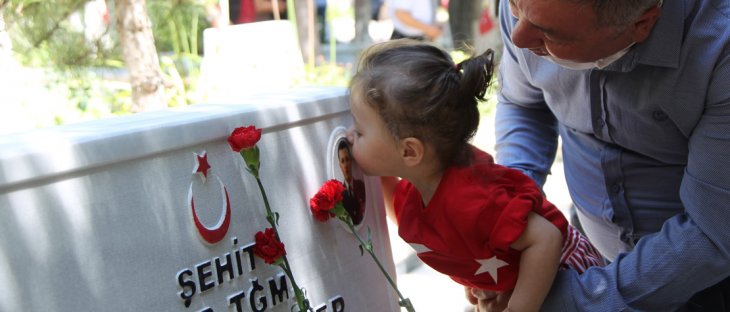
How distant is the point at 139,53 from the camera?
451 centimetres

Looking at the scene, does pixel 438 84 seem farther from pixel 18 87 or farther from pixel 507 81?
pixel 18 87

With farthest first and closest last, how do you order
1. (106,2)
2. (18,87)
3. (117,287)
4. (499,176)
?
(106,2) < (18,87) < (499,176) < (117,287)

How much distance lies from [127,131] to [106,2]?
360 cm

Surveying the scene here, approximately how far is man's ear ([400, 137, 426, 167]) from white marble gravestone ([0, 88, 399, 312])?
0.58ft

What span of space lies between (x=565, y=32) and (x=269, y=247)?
2.24ft

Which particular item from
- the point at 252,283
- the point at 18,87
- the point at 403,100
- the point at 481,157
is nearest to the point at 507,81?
the point at 481,157

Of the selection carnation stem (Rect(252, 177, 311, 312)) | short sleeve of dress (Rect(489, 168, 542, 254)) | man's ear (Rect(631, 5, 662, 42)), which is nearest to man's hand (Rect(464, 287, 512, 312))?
short sleeve of dress (Rect(489, 168, 542, 254))

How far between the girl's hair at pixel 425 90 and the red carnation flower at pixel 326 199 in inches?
6.5

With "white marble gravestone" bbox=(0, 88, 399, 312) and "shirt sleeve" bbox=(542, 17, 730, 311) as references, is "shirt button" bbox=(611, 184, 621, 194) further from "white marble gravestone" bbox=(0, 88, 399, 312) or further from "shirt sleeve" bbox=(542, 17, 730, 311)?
"white marble gravestone" bbox=(0, 88, 399, 312)

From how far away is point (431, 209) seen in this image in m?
1.86

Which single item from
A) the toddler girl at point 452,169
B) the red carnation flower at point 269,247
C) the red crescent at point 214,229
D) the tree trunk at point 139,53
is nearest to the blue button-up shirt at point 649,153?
the toddler girl at point 452,169

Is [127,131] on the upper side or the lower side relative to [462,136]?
upper

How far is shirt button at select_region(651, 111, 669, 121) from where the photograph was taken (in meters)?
1.84

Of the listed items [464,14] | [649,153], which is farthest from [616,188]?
[464,14]
